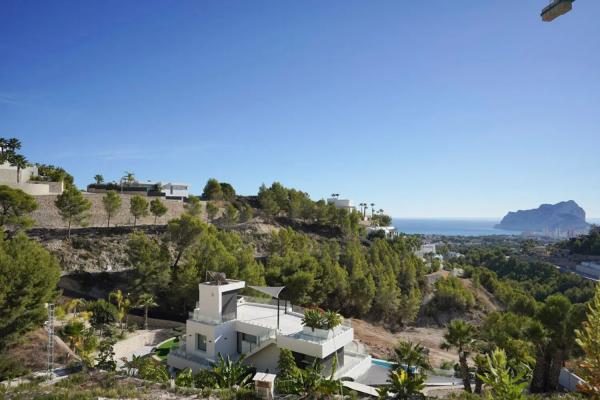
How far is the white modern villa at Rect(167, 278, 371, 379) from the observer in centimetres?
1723

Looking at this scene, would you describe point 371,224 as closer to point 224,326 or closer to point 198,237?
point 198,237

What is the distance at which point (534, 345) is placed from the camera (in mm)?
18562

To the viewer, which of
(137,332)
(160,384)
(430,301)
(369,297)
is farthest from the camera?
(430,301)

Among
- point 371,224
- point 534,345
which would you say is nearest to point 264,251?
point 534,345

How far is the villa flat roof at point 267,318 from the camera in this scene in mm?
19016

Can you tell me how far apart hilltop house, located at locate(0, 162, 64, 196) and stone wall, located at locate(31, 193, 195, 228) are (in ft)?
6.60

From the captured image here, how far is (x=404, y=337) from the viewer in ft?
123

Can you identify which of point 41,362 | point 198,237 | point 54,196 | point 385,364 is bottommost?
point 385,364

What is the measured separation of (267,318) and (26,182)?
3593 cm

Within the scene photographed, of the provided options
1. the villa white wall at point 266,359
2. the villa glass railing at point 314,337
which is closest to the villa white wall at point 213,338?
the villa white wall at point 266,359

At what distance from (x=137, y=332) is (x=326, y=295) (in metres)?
17.7

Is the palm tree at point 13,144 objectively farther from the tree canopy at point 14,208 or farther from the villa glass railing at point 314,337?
the villa glass railing at point 314,337

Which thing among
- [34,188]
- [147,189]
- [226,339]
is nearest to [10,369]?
[226,339]

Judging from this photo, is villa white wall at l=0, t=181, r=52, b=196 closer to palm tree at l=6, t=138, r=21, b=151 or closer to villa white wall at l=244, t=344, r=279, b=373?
palm tree at l=6, t=138, r=21, b=151
